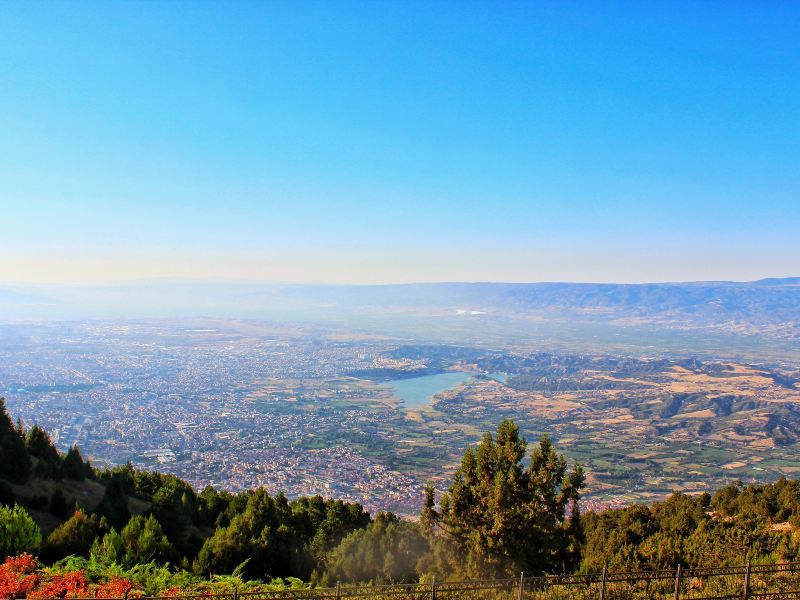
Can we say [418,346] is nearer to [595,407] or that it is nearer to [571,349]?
[571,349]

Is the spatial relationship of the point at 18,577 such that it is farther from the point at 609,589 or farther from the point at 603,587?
the point at 609,589

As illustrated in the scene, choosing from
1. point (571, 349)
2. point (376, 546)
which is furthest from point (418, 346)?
point (376, 546)

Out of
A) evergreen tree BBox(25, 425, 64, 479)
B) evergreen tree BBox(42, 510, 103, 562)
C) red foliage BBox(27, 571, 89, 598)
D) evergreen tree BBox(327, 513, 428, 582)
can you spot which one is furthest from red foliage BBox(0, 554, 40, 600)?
evergreen tree BBox(25, 425, 64, 479)

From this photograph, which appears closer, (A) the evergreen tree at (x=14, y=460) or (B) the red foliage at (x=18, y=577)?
(B) the red foliage at (x=18, y=577)

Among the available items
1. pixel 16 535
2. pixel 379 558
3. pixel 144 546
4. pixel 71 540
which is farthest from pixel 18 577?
pixel 379 558

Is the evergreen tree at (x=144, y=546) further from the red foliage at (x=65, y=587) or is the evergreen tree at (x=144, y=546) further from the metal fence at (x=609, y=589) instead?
the metal fence at (x=609, y=589)

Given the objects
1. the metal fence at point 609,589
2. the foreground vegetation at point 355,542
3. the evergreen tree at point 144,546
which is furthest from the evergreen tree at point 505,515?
the evergreen tree at point 144,546
